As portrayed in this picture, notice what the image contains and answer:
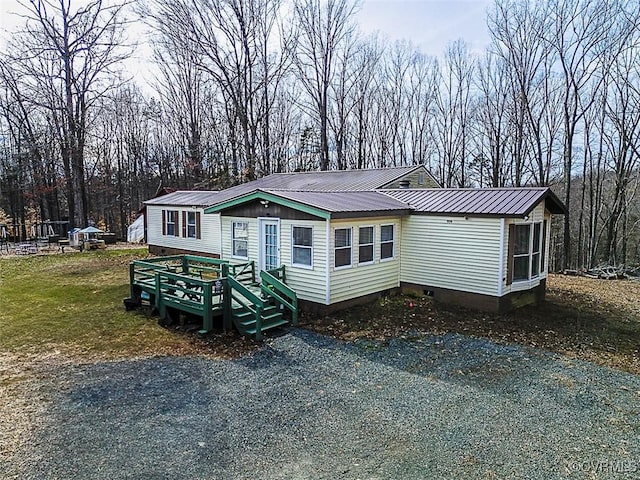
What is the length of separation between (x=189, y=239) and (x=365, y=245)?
9.81 meters

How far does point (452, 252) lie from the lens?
1077cm

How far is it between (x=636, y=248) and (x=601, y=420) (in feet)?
72.1

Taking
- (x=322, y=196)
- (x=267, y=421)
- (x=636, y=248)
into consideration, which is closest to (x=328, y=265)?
(x=322, y=196)

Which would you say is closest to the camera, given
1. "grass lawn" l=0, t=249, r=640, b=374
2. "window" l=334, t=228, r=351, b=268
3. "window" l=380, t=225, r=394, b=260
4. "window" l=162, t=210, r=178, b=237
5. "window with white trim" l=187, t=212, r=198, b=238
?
"grass lawn" l=0, t=249, r=640, b=374

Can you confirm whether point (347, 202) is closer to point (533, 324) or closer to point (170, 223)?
point (533, 324)

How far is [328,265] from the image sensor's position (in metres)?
9.77

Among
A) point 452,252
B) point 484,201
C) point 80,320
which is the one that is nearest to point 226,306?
point 80,320

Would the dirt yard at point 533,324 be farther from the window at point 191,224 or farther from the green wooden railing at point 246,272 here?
the window at point 191,224

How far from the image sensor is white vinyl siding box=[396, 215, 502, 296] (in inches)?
402

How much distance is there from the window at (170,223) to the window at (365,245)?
10609mm

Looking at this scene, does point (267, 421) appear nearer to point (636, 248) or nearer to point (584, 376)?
point (584, 376)

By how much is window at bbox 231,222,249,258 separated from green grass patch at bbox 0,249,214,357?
295cm

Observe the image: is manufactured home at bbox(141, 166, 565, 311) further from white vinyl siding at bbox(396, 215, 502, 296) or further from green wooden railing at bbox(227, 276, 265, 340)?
green wooden railing at bbox(227, 276, 265, 340)

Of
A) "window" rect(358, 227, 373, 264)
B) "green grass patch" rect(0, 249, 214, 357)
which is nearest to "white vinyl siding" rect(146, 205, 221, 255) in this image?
"green grass patch" rect(0, 249, 214, 357)
